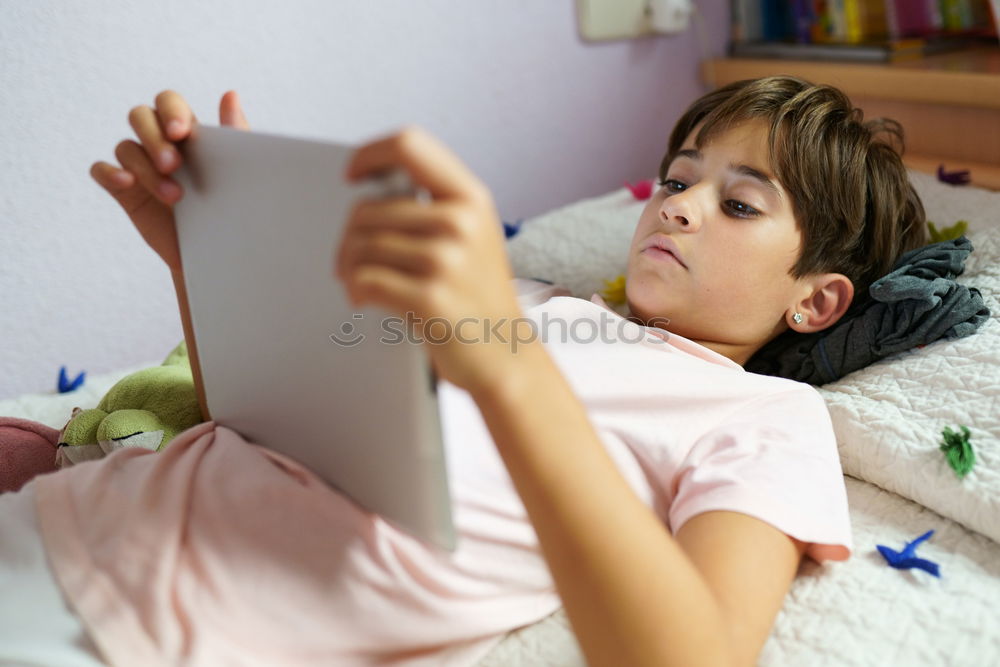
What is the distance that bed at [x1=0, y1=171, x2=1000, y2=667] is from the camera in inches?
28.8

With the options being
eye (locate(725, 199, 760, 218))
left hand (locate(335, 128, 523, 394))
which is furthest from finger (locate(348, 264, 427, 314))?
eye (locate(725, 199, 760, 218))

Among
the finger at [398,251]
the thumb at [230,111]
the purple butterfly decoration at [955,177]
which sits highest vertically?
the thumb at [230,111]

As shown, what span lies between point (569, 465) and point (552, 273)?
87 centimetres

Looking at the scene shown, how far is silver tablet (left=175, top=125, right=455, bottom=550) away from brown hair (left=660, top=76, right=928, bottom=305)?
0.60 metres

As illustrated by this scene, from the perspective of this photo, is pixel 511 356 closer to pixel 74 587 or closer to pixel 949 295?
pixel 74 587

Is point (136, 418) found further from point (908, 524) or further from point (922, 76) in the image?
point (922, 76)

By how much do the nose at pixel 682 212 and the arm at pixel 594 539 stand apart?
46 cm

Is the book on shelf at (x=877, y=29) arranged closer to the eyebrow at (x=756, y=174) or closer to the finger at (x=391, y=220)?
the eyebrow at (x=756, y=174)

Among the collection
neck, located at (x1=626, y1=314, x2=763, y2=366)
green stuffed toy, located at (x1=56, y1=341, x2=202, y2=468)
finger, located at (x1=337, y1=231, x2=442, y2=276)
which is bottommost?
neck, located at (x1=626, y1=314, x2=763, y2=366)

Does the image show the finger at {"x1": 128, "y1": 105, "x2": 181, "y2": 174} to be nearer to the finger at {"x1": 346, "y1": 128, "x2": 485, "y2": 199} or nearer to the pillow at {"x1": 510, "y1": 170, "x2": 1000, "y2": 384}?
the finger at {"x1": 346, "y1": 128, "x2": 485, "y2": 199}

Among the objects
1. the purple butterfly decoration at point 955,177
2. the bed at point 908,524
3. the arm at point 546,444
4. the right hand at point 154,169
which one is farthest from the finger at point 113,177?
the purple butterfly decoration at point 955,177

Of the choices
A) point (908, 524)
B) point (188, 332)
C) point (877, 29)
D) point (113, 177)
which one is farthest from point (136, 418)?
point (877, 29)

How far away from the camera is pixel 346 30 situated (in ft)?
5.19

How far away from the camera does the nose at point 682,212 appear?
988 mm
